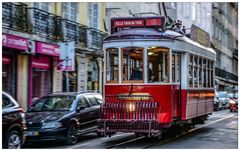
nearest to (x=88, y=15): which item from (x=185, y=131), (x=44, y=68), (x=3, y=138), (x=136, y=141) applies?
(x=44, y=68)

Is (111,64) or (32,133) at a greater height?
(111,64)

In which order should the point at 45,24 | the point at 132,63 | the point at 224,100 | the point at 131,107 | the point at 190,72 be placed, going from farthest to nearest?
the point at 224,100 < the point at 45,24 < the point at 190,72 < the point at 132,63 < the point at 131,107

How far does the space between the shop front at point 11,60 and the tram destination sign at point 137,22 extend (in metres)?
6.43

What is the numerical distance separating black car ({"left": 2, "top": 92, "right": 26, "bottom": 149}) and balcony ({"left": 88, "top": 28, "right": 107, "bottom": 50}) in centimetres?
1697

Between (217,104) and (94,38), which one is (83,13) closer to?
(94,38)

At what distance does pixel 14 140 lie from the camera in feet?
40.1

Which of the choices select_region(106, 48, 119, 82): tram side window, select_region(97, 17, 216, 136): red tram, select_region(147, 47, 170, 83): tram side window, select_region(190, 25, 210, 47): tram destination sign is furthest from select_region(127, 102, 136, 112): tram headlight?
select_region(190, 25, 210, 47): tram destination sign

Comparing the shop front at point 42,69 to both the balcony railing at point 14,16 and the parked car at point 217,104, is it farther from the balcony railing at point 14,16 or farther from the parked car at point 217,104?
the parked car at point 217,104

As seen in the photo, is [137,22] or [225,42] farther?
[225,42]

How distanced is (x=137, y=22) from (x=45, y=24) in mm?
9931

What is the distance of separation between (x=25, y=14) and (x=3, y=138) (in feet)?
39.6

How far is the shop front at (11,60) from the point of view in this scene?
70.4 feet

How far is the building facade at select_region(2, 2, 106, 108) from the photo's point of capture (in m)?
22.3

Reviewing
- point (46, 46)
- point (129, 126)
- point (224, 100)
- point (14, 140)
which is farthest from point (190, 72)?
point (224, 100)
